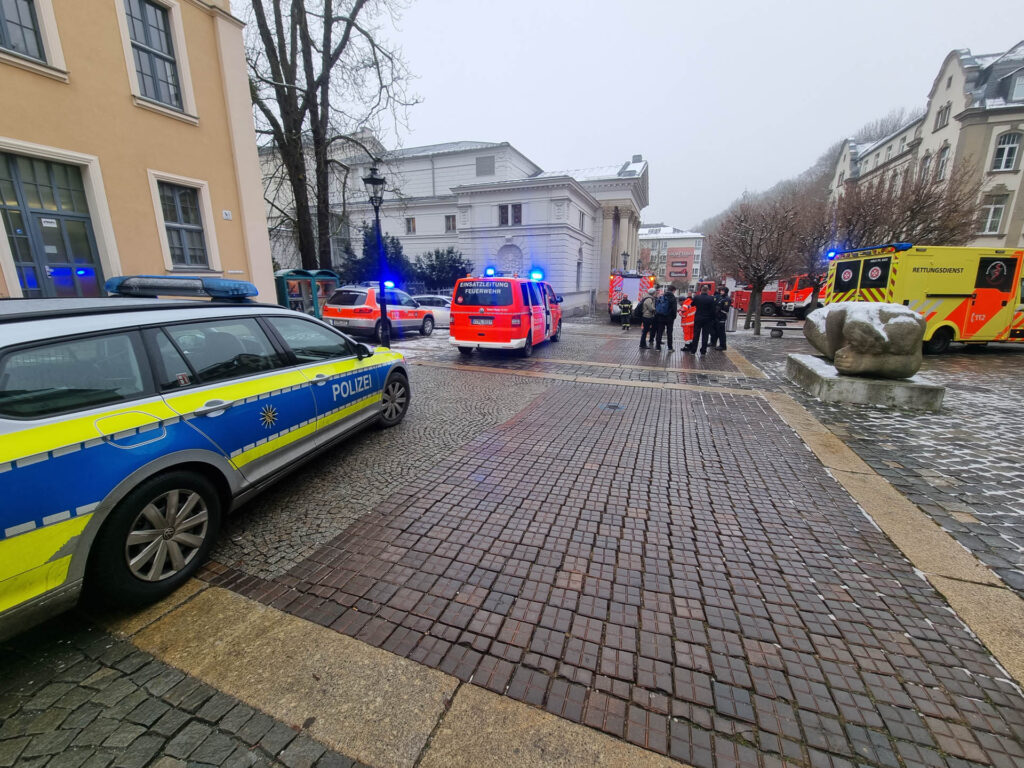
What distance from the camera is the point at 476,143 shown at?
133ft

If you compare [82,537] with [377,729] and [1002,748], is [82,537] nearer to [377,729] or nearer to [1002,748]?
[377,729]

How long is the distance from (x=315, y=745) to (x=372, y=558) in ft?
4.14

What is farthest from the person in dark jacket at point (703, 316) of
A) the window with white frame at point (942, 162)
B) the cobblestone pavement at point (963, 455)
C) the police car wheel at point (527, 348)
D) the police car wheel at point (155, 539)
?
the window with white frame at point (942, 162)

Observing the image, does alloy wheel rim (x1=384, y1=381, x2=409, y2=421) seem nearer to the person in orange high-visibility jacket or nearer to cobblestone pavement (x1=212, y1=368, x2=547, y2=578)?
cobblestone pavement (x1=212, y1=368, x2=547, y2=578)

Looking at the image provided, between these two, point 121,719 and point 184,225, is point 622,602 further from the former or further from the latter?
point 184,225

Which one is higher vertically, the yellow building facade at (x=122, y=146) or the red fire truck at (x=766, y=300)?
the yellow building facade at (x=122, y=146)

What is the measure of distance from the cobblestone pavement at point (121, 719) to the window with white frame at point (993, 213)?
41123 mm

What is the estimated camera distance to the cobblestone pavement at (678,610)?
191 centimetres

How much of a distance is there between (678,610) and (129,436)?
329 centimetres

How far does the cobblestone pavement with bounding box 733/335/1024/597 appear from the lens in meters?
3.41

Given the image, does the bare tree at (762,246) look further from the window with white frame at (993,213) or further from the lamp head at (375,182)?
the window with white frame at (993,213)

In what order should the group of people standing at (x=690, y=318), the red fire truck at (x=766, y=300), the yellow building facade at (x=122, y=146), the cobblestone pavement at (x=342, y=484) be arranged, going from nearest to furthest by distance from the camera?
the cobblestone pavement at (x=342, y=484) → the yellow building facade at (x=122, y=146) → the group of people standing at (x=690, y=318) → the red fire truck at (x=766, y=300)

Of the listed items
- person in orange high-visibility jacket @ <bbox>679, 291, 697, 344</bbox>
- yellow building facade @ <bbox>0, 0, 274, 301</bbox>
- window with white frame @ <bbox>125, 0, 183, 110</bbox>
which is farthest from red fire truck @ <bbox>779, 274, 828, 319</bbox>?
window with white frame @ <bbox>125, 0, 183, 110</bbox>

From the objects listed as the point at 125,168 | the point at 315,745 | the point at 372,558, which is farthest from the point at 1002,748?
A: the point at 125,168
